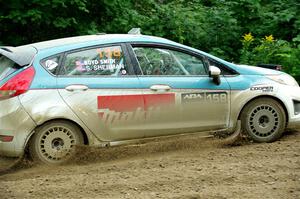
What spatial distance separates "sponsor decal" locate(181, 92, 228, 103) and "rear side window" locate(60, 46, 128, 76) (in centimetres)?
84

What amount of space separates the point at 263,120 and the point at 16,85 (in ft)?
10.7

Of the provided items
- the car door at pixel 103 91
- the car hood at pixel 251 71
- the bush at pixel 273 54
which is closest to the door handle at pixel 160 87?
the car door at pixel 103 91

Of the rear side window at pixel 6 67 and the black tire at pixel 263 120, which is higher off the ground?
the rear side window at pixel 6 67

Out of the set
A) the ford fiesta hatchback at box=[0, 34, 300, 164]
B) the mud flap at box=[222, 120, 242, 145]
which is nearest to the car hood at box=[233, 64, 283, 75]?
the ford fiesta hatchback at box=[0, 34, 300, 164]

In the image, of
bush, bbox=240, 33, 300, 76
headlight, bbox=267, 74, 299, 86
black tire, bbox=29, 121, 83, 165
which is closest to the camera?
black tire, bbox=29, 121, 83, 165

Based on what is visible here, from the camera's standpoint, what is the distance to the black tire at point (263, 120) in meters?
7.52

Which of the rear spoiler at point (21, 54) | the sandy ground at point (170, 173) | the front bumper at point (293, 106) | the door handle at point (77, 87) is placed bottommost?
the sandy ground at point (170, 173)

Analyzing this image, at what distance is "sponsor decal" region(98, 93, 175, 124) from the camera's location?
6906 mm

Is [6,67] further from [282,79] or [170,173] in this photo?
[282,79]

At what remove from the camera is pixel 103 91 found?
6.88 meters

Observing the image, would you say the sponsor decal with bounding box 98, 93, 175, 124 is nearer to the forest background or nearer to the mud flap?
the mud flap

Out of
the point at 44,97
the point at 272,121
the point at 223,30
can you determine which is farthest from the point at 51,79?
the point at 223,30

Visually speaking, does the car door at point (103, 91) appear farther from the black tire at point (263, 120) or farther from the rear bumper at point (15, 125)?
the black tire at point (263, 120)

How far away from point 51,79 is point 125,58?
3.23 feet
